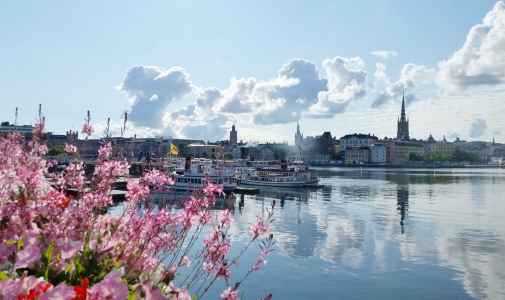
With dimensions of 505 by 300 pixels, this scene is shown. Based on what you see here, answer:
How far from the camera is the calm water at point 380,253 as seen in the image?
17.9m

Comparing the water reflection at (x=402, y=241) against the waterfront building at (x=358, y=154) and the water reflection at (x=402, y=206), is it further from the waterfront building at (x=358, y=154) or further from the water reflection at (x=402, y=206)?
the waterfront building at (x=358, y=154)

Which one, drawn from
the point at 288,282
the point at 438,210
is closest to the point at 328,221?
the point at 438,210

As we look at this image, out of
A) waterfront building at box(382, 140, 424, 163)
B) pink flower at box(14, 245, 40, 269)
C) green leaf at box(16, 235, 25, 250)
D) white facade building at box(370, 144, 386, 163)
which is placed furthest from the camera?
waterfront building at box(382, 140, 424, 163)

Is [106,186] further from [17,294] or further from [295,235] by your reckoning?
[295,235]

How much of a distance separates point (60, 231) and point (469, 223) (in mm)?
36324

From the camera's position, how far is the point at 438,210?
41594 millimetres

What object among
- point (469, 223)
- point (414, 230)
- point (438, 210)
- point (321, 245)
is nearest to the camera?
point (321, 245)

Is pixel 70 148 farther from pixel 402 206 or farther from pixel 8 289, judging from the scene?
pixel 402 206

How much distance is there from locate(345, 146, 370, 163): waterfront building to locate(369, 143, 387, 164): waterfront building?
121 inches

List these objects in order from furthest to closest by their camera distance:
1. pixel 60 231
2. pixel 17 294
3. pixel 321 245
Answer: pixel 321 245
pixel 60 231
pixel 17 294

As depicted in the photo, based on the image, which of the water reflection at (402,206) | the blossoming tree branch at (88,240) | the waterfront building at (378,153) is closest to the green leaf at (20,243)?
the blossoming tree branch at (88,240)

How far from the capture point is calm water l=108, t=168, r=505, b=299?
17.9 metres

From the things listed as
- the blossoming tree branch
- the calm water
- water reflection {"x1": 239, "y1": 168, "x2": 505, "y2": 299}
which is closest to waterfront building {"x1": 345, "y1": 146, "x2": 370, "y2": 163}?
water reflection {"x1": 239, "y1": 168, "x2": 505, "y2": 299}

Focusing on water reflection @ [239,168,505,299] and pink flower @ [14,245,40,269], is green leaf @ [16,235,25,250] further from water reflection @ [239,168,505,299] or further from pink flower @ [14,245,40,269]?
water reflection @ [239,168,505,299]
